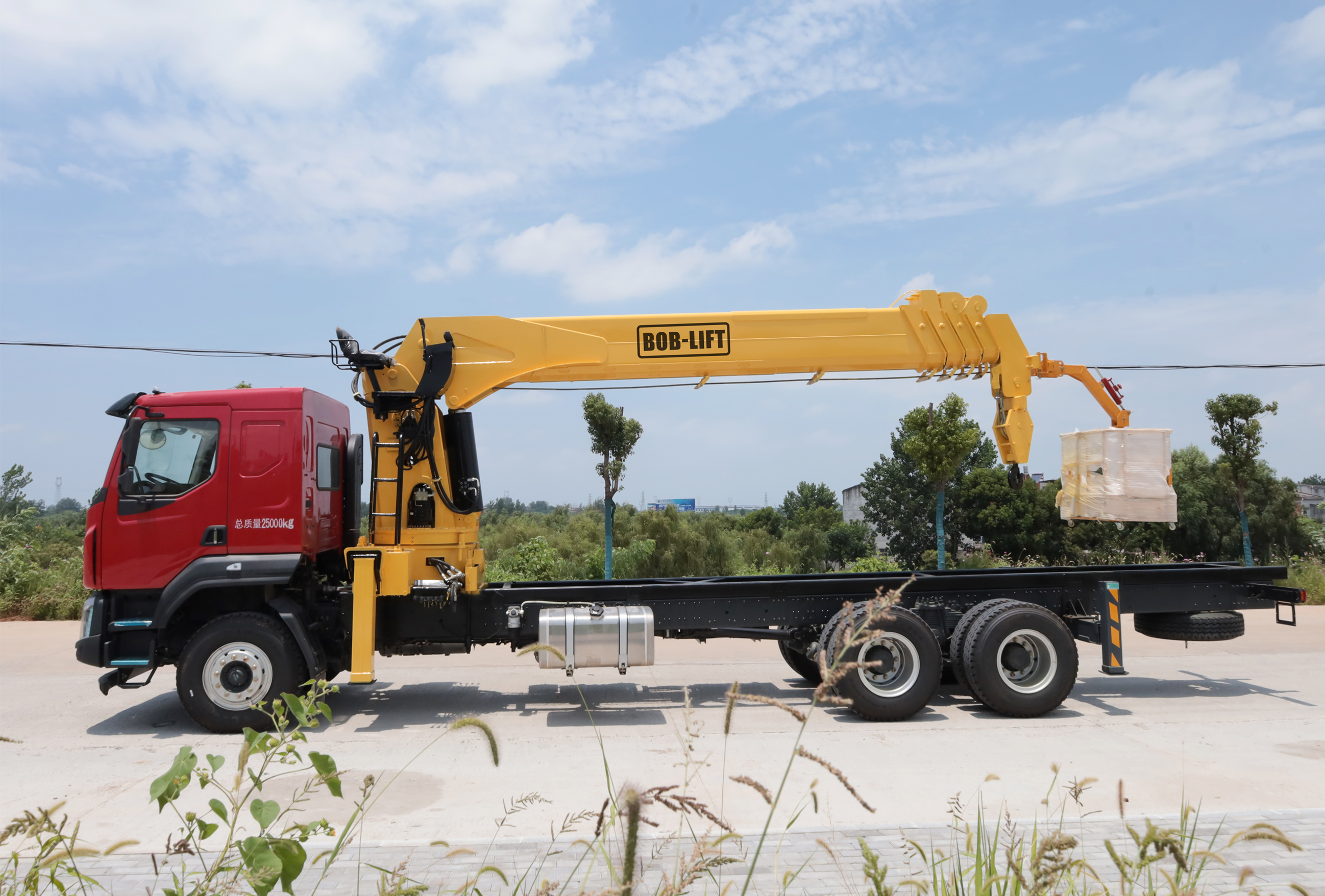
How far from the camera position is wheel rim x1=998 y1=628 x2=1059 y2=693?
8.23m

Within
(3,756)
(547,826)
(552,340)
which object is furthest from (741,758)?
(3,756)

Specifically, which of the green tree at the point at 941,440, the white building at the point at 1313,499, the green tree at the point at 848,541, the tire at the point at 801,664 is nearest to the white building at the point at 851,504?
the white building at the point at 1313,499

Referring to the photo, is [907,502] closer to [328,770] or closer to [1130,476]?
[1130,476]

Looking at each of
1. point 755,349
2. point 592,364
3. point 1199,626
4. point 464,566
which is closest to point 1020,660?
point 1199,626

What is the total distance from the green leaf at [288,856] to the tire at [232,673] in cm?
608

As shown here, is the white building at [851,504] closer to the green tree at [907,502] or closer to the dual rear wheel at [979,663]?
the green tree at [907,502]

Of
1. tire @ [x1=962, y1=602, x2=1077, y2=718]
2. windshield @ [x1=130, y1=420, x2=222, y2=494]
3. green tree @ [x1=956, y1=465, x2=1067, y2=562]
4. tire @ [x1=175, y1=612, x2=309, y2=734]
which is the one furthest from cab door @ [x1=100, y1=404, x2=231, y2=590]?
green tree @ [x1=956, y1=465, x2=1067, y2=562]

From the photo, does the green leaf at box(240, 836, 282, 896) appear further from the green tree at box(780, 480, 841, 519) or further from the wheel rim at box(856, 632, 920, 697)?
the green tree at box(780, 480, 841, 519)

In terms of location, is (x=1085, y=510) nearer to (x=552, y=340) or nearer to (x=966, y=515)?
(x=552, y=340)

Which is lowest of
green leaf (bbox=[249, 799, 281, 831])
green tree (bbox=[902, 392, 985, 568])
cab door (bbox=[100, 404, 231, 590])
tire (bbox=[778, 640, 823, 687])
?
tire (bbox=[778, 640, 823, 687])

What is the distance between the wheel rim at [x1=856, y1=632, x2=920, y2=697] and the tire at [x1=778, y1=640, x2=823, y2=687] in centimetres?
131

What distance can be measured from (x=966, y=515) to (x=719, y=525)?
1969cm

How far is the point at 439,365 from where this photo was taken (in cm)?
865

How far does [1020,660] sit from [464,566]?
5357 millimetres
